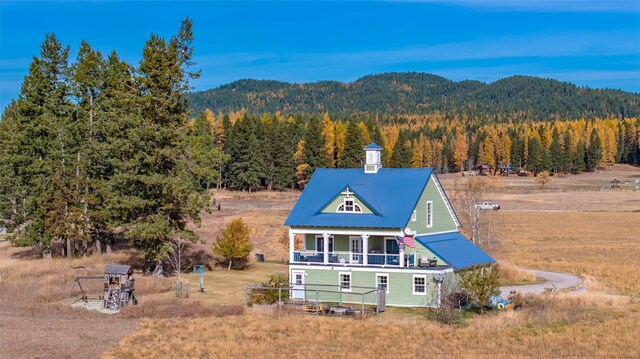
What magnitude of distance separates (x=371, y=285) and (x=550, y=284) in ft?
41.3

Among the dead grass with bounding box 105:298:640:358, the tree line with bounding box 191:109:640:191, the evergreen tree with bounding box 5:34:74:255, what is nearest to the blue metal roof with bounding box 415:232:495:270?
the dead grass with bounding box 105:298:640:358

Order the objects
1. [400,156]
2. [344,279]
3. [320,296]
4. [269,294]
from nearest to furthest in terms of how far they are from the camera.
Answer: [269,294] → [320,296] → [344,279] → [400,156]

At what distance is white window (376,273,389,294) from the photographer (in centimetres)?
4147

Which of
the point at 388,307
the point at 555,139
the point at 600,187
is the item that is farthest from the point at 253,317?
the point at 555,139

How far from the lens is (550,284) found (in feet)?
157

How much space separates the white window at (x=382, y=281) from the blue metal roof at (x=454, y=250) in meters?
2.80

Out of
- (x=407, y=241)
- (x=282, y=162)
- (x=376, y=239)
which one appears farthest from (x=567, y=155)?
(x=407, y=241)

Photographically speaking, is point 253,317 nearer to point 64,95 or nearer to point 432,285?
point 432,285

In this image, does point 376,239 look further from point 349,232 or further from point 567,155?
point 567,155

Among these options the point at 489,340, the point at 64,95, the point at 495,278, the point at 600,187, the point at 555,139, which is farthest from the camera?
the point at 555,139

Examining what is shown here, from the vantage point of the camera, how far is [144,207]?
48438 millimetres

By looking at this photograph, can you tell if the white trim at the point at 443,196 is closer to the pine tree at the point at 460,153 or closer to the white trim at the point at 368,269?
the white trim at the point at 368,269

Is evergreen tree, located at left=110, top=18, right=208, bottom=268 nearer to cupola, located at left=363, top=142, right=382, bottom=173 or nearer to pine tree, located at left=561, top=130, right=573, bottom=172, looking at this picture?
cupola, located at left=363, top=142, right=382, bottom=173

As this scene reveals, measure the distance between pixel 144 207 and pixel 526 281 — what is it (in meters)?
23.8
